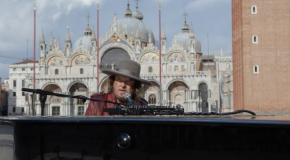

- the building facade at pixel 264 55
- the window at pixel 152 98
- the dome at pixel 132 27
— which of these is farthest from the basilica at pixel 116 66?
the building facade at pixel 264 55

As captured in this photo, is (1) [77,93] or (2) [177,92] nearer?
(2) [177,92]

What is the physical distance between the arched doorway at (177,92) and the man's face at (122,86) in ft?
143

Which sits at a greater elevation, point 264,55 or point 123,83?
point 264,55

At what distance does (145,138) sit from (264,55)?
25.4 metres

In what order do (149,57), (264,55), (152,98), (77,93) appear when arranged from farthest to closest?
1. (77,93)
2. (152,98)
3. (149,57)
4. (264,55)

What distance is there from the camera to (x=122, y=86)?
3.85 meters

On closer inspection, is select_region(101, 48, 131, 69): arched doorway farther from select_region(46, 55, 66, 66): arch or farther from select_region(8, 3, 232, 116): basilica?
select_region(46, 55, 66, 66): arch

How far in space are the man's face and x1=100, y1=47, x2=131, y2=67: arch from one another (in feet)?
149

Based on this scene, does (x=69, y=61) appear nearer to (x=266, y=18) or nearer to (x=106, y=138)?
(x=266, y=18)

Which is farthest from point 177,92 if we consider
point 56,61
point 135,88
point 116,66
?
point 135,88

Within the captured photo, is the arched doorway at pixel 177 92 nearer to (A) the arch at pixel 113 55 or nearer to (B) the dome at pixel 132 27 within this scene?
(A) the arch at pixel 113 55

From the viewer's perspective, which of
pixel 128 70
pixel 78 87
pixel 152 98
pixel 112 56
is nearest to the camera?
pixel 128 70

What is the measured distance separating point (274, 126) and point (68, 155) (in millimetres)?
1009

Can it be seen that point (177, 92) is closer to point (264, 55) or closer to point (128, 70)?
point (264, 55)
